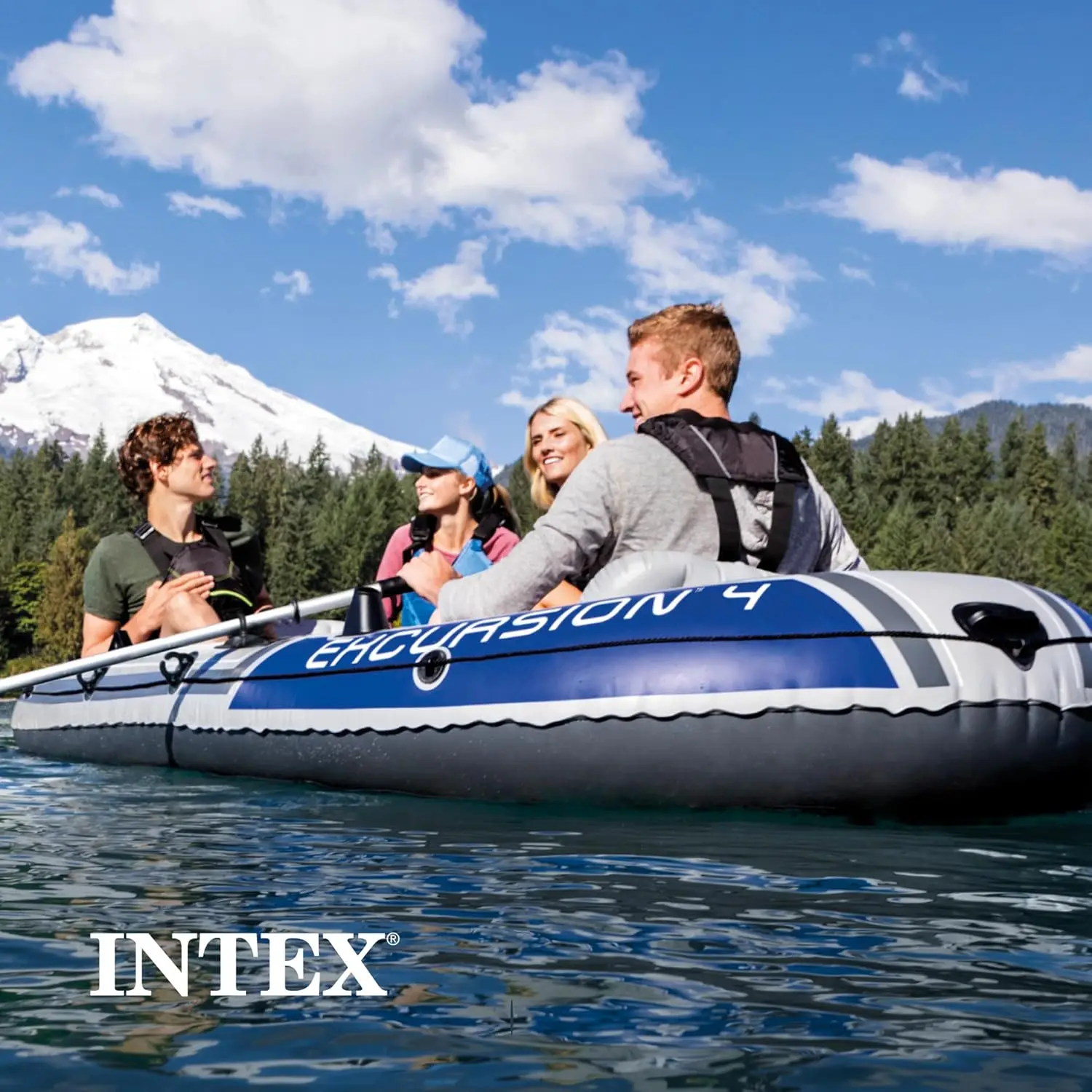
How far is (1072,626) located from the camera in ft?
17.4

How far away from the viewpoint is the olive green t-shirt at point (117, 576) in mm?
8414

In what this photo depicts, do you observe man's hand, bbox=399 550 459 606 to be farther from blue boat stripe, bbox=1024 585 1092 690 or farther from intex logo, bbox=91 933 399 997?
intex logo, bbox=91 933 399 997

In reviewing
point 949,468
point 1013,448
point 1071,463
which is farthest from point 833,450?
point 1071,463

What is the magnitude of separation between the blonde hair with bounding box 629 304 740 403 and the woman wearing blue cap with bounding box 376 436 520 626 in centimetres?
207

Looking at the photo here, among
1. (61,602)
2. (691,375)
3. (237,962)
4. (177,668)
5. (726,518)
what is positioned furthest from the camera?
(61,602)

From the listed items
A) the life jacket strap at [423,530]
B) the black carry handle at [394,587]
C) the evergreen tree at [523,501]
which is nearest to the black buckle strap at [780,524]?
the black carry handle at [394,587]

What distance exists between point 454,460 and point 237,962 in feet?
16.2

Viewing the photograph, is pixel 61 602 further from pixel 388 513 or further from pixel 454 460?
pixel 454 460

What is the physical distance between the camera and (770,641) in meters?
5.04

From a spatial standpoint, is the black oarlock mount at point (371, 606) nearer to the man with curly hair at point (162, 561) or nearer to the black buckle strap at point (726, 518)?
the man with curly hair at point (162, 561)

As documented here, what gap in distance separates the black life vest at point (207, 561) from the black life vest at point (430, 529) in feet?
4.17

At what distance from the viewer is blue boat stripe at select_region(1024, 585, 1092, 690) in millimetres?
5199

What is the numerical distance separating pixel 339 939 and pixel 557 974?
22.5 inches

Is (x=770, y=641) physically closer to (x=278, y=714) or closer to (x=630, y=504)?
(x=630, y=504)
